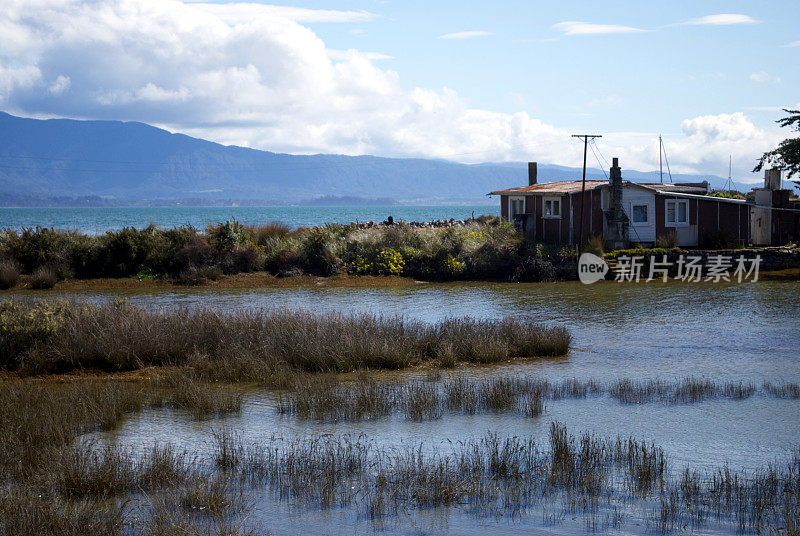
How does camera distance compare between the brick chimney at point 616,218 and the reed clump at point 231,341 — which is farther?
the brick chimney at point 616,218

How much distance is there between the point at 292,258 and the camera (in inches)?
1363

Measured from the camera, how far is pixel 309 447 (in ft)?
31.5

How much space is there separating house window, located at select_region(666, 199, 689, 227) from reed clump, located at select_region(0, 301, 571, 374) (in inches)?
929

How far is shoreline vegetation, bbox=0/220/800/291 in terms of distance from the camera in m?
32.6

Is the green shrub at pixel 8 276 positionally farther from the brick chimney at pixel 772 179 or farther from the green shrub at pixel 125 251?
the brick chimney at pixel 772 179

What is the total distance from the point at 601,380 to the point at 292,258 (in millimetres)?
22589

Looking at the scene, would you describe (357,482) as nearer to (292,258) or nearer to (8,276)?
(292,258)

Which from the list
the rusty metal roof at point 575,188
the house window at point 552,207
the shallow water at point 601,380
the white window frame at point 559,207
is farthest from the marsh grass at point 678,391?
the house window at point 552,207

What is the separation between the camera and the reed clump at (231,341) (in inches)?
566

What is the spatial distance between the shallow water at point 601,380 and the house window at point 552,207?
1085 centimetres

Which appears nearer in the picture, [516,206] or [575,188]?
[575,188]

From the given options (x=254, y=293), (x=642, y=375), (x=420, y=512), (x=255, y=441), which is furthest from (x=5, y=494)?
(x=254, y=293)

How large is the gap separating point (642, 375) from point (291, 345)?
6.87m

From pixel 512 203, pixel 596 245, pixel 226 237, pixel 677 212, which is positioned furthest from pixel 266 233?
pixel 677 212
